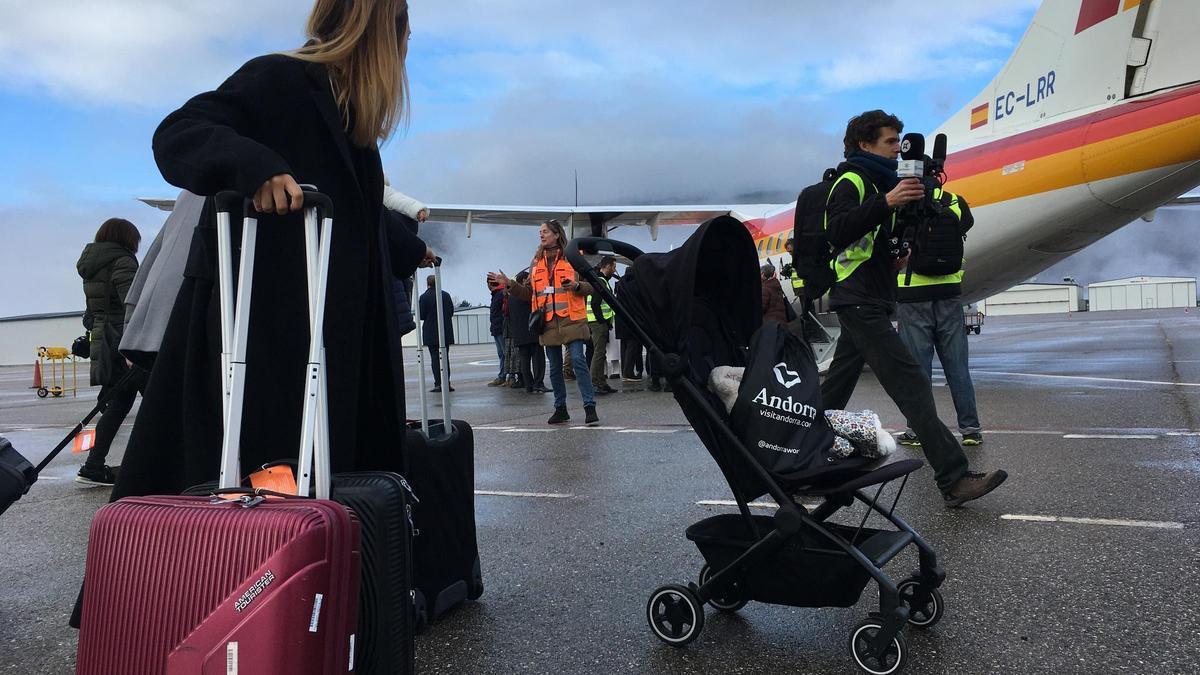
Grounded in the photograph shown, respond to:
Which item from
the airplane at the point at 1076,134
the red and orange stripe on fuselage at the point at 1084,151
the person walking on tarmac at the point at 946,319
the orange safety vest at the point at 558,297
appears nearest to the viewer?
the person walking on tarmac at the point at 946,319

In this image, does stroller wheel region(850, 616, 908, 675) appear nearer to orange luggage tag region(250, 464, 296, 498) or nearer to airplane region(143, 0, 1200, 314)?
orange luggage tag region(250, 464, 296, 498)

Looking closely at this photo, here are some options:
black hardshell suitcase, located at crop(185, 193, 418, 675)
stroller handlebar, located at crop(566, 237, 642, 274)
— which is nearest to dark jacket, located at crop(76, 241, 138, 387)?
stroller handlebar, located at crop(566, 237, 642, 274)

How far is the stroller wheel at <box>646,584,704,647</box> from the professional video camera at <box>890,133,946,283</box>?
2.29 meters

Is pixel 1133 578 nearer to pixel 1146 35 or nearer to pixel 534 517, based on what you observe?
pixel 534 517

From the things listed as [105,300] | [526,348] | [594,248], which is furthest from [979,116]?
[105,300]

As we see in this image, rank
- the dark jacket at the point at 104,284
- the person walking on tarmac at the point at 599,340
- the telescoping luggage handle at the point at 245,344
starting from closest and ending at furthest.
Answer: the telescoping luggage handle at the point at 245,344 < the dark jacket at the point at 104,284 < the person walking on tarmac at the point at 599,340

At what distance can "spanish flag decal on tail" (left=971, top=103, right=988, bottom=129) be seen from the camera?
9383 mm

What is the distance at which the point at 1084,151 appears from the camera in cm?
765

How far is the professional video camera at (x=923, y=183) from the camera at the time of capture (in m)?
3.64

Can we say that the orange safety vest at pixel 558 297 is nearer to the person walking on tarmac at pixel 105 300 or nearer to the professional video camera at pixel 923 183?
the person walking on tarmac at pixel 105 300

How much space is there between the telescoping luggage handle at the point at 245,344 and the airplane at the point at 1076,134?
7940 mm

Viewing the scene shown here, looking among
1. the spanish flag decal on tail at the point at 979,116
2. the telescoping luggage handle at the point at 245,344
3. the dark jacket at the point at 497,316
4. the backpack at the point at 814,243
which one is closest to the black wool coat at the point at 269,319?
the telescoping luggage handle at the point at 245,344

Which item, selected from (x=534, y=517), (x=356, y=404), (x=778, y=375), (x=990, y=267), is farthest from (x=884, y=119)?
(x=990, y=267)

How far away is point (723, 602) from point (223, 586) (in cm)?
162
